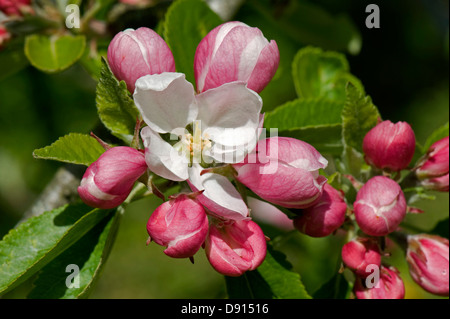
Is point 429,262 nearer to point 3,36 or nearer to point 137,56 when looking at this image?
point 137,56

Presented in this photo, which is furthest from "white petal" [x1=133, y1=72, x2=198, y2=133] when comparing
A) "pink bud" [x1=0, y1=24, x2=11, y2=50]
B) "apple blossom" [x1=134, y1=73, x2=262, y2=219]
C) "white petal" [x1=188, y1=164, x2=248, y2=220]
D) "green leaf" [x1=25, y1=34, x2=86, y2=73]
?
"pink bud" [x1=0, y1=24, x2=11, y2=50]

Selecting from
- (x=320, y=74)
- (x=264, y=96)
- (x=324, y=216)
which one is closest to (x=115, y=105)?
(x=324, y=216)

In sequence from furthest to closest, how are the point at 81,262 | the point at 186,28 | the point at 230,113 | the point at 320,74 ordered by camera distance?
the point at 320,74 < the point at 186,28 < the point at 81,262 < the point at 230,113

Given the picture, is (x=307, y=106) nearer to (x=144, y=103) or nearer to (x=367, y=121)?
(x=367, y=121)

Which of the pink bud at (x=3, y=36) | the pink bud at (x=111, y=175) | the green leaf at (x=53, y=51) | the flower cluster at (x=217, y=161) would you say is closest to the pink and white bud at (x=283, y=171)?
the flower cluster at (x=217, y=161)

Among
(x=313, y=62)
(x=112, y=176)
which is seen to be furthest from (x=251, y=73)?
(x=313, y=62)

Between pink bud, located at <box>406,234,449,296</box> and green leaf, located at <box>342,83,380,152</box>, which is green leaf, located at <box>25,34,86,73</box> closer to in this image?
green leaf, located at <box>342,83,380,152</box>
